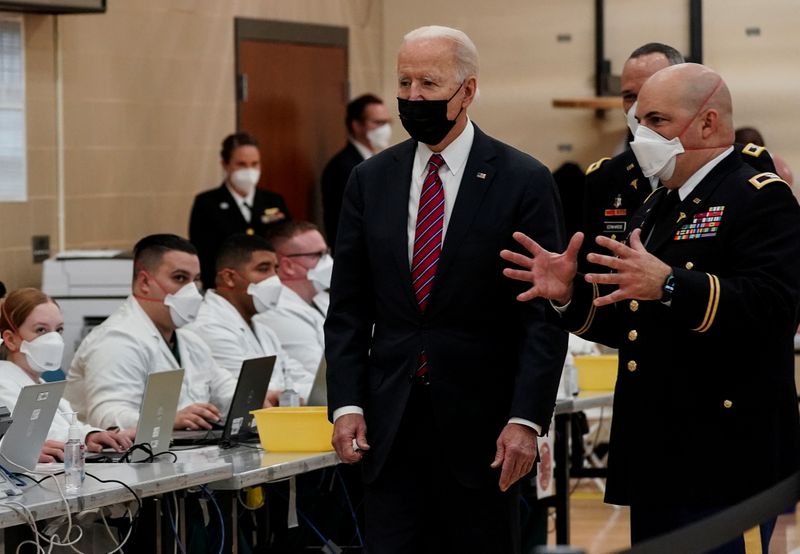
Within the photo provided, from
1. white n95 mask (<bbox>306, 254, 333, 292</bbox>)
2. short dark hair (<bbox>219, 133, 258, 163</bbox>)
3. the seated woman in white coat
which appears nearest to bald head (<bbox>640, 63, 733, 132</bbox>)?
the seated woman in white coat

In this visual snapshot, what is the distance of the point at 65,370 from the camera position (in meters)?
6.59

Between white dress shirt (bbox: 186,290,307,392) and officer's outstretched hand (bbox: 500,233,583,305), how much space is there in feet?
7.91

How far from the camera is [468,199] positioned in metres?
3.30

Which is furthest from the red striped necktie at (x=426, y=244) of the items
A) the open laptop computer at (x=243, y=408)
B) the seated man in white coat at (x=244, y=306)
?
the seated man in white coat at (x=244, y=306)

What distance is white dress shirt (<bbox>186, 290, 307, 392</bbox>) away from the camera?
5504 millimetres

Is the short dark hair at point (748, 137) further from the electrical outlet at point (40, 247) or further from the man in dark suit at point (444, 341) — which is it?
the man in dark suit at point (444, 341)

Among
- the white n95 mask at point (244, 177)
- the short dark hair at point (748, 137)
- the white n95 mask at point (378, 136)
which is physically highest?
the white n95 mask at point (378, 136)

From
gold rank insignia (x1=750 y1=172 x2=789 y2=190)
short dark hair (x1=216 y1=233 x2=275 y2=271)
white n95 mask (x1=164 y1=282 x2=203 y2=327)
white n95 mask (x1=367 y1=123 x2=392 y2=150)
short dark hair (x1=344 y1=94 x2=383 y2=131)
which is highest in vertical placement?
short dark hair (x1=344 y1=94 x2=383 y2=131)

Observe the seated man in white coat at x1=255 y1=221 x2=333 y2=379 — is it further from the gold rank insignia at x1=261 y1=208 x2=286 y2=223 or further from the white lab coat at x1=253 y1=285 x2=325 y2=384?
the gold rank insignia at x1=261 y1=208 x2=286 y2=223

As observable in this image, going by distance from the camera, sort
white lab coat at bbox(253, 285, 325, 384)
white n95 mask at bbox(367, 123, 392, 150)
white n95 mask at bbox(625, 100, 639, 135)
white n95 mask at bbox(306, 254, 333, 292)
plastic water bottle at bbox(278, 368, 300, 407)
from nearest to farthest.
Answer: white n95 mask at bbox(625, 100, 639, 135) → plastic water bottle at bbox(278, 368, 300, 407) → white lab coat at bbox(253, 285, 325, 384) → white n95 mask at bbox(306, 254, 333, 292) → white n95 mask at bbox(367, 123, 392, 150)

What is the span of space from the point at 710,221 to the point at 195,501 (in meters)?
2.11

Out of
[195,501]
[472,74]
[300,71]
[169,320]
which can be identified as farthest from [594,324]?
[300,71]

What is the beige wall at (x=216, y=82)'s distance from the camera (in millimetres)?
7070

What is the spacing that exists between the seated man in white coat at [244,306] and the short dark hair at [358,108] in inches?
105
